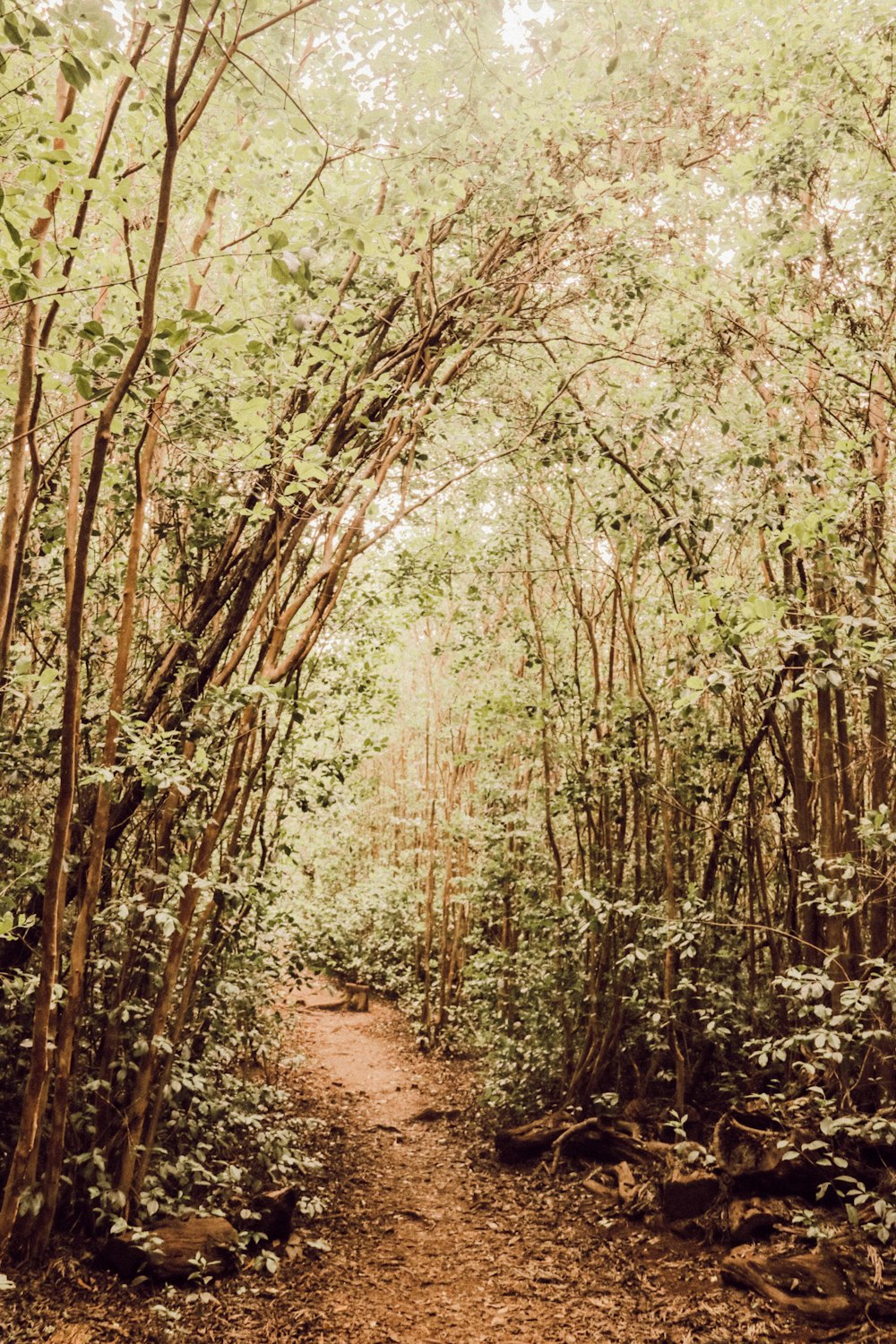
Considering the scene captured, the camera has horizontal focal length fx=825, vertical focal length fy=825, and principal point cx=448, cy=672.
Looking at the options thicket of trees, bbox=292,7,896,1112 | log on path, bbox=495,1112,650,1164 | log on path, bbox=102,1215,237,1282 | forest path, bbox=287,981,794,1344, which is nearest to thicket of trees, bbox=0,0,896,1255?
thicket of trees, bbox=292,7,896,1112

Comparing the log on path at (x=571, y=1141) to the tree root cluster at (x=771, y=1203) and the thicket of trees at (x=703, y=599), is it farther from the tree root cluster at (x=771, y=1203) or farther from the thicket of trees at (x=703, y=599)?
the thicket of trees at (x=703, y=599)

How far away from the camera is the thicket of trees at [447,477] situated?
11.2ft

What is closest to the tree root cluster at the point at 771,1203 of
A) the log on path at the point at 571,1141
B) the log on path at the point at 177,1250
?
the log on path at the point at 571,1141

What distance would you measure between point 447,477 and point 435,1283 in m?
5.40

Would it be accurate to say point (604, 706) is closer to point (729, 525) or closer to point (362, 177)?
point (729, 525)

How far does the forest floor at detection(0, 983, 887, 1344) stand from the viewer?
11.6ft

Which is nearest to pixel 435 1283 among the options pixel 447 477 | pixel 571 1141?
pixel 571 1141

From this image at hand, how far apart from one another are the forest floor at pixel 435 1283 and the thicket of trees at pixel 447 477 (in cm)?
45

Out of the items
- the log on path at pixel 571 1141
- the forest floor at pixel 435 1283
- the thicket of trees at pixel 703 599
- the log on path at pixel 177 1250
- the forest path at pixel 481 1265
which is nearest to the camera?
the forest floor at pixel 435 1283

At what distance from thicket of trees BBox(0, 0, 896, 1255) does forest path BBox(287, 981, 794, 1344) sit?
0.93m

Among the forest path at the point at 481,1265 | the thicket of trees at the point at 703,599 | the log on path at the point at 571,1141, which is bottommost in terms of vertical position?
the forest path at the point at 481,1265

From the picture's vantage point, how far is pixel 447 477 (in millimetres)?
6688

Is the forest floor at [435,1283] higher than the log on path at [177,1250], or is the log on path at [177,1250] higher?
the log on path at [177,1250]

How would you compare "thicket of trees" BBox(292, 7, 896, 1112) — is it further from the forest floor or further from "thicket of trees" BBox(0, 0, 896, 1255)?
the forest floor
